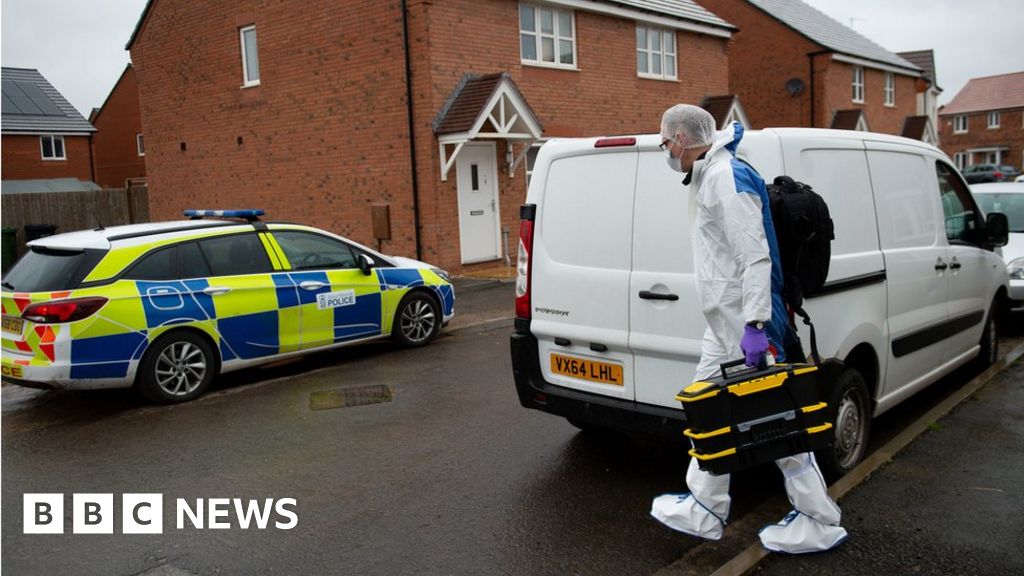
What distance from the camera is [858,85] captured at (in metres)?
33.1

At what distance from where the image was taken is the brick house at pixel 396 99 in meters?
16.4

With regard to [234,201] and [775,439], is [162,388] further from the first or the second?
[234,201]

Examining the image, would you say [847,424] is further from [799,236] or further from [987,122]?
[987,122]

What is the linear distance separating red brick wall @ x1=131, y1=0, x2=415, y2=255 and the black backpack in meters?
13.1

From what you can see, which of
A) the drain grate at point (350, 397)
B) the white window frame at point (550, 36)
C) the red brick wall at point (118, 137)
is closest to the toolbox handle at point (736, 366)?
the drain grate at point (350, 397)

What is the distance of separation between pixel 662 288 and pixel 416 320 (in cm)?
531

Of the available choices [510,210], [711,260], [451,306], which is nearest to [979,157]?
[510,210]

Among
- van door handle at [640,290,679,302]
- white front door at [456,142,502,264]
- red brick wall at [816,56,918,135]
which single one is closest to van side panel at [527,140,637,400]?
van door handle at [640,290,679,302]

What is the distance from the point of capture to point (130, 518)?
4824 mm

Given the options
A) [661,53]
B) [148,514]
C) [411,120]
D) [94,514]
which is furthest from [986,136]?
[94,514]

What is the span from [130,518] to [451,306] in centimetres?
555

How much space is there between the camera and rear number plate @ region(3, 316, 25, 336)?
7020 mm

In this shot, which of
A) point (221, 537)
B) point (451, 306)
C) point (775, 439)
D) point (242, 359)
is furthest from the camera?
point (451, 306)

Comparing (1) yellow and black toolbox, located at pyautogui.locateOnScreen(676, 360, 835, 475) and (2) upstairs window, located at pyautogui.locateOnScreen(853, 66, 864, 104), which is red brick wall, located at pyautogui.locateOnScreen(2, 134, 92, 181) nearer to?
(2) upstairs window, located at pyautogui.locateOnScreen(853, 66, 864, 104)
